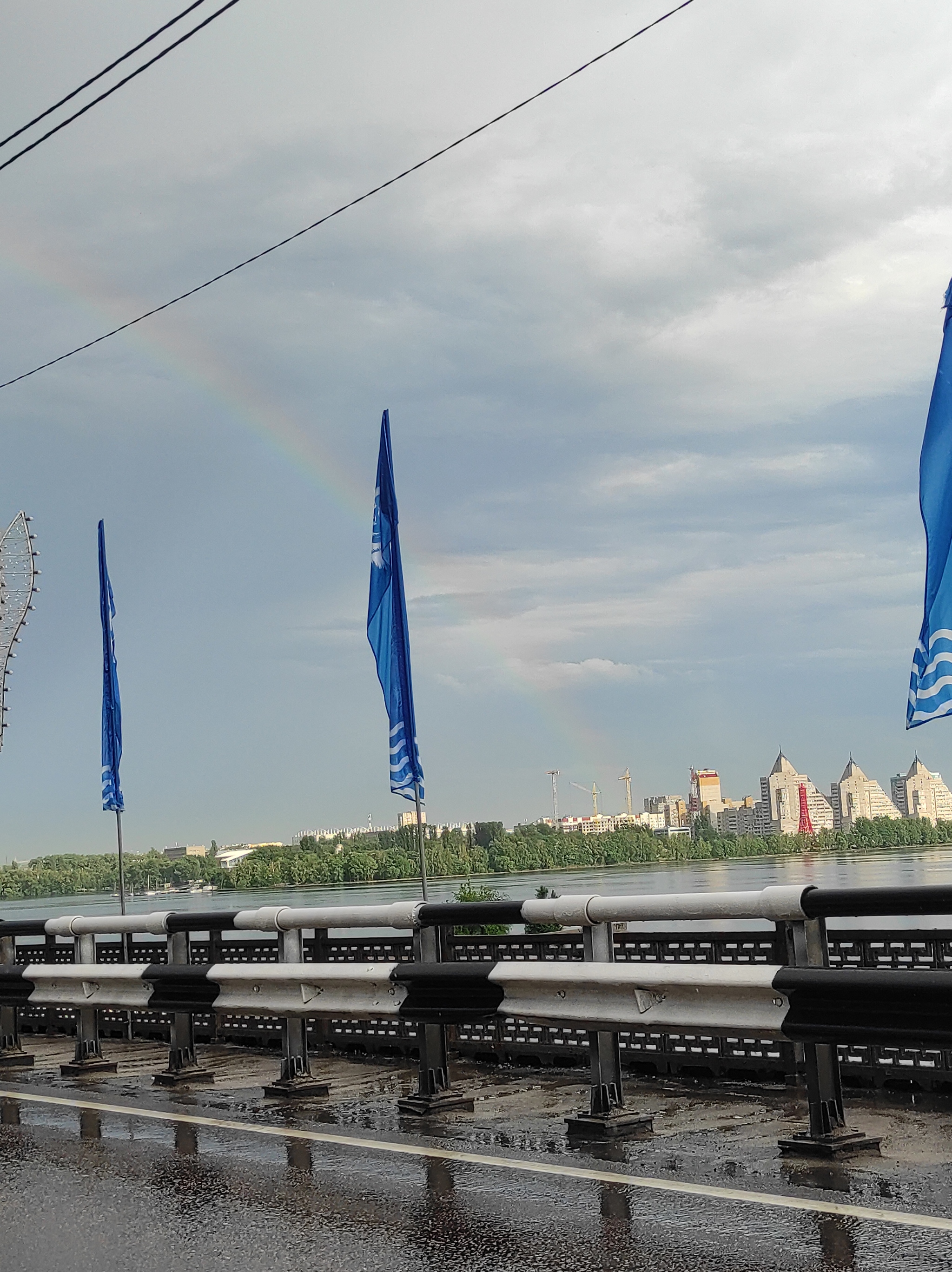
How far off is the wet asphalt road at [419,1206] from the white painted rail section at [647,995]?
1.98 feet

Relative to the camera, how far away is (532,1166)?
6.36 meters

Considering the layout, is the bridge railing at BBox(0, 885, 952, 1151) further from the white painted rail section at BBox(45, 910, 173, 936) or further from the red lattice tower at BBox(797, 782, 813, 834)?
the red lattice tower at BBox(797, 782, 813, 834)

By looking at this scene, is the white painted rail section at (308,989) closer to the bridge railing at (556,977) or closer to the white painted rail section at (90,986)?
the bridge railing at (556,977)

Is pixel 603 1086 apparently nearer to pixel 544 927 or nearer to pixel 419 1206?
pixel 419 1206

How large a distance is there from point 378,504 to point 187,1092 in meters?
11.2

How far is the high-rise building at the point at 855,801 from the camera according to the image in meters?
46.5

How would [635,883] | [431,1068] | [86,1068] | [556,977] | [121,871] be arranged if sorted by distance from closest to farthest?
[556,977], [431,1068], [86,1068], [121,871], [635,883]

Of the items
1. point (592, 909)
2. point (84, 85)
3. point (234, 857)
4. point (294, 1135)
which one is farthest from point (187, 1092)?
point (234, 857)

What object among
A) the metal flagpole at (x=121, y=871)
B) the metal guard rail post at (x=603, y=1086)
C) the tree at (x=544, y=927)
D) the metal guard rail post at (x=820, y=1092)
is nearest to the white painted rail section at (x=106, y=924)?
the metal guard rail post at (x=603, y=1086)

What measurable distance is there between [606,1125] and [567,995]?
0.67 meters

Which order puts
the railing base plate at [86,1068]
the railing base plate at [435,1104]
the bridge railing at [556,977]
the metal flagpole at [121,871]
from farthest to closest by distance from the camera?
the metal flagpole at [121,871]
the railing base plate at [86,1068]
the railing base plate at [435,1104]
the bridge railing at [556,977]

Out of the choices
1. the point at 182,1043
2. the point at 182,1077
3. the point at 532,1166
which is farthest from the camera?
the point at 182,1043

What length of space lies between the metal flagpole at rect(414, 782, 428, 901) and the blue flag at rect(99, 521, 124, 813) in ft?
33.3

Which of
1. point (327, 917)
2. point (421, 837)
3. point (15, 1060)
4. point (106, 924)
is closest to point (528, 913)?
point (327, 917)
